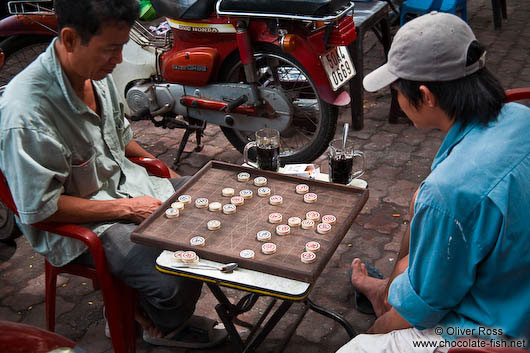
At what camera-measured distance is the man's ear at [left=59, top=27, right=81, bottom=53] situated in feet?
7.66

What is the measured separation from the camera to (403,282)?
1.85m

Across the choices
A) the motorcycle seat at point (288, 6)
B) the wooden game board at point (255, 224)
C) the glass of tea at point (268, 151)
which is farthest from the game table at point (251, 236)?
the motorcycle seat at point (288, 6)

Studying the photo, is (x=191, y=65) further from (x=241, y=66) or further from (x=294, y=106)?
(x=294, y=106)

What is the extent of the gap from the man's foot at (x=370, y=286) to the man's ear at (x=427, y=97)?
1.31m

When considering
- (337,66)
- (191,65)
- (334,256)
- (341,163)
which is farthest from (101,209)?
(337,66)

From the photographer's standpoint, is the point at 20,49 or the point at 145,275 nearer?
the point at 145,275

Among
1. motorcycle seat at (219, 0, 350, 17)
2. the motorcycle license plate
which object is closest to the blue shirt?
motorcycle seat at (219, 0, 350, 17)

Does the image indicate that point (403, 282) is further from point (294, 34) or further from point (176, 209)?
point (294, 34)

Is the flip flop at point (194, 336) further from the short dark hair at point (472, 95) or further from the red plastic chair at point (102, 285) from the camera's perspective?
the short dark hair at point (472, 95)

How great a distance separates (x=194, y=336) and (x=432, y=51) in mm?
1816

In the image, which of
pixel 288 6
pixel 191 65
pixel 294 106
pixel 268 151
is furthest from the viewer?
pixel 294 106

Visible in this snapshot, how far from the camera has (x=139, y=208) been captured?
256 centimetres

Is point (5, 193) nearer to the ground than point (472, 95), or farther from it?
nearer to the ground

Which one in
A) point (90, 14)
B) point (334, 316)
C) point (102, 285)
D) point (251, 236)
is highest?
point (90, 14)
